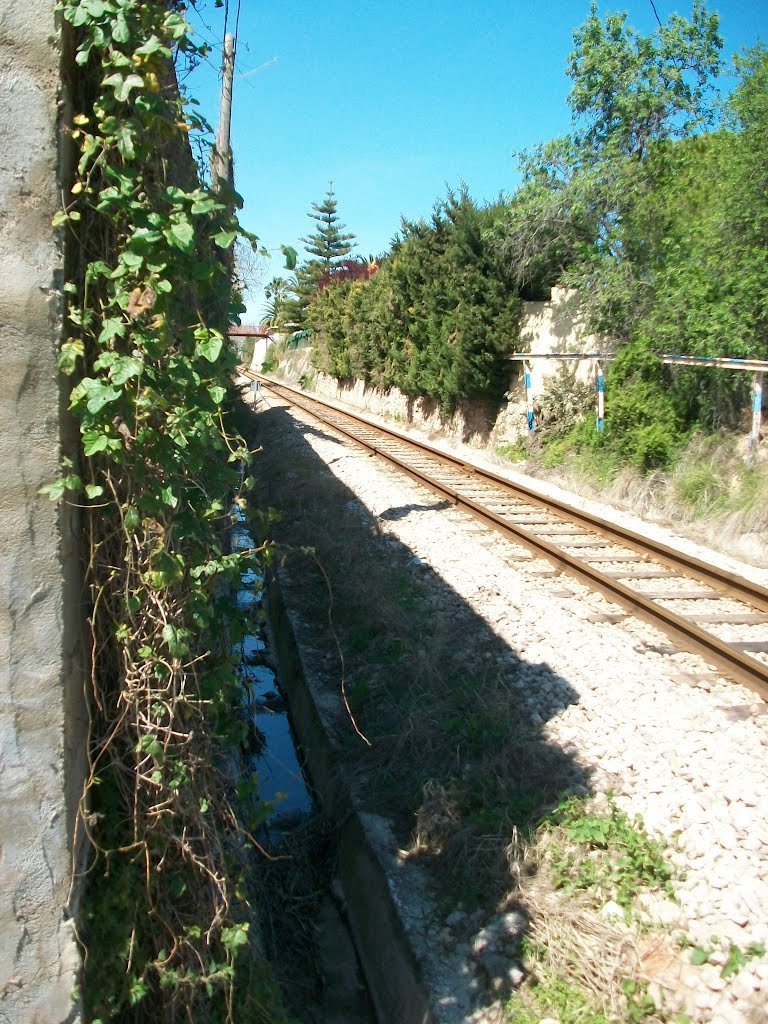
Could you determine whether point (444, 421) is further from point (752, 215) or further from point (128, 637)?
point (128, 637)

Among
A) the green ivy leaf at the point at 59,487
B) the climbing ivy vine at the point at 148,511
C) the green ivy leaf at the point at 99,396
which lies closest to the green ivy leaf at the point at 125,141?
the climbing ivy vine at the point at 148,511

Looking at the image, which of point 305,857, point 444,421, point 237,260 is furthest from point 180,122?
point 444,421

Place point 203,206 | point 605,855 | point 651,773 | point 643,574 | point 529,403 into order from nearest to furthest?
point 203,206, point 605,855, point 651,773, point 643,574, point 529,403

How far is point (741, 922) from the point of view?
329cm

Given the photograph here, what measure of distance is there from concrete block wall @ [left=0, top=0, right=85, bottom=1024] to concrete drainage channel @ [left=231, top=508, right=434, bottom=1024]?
0.92 m

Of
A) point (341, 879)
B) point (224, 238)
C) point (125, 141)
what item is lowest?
point (341, 879)

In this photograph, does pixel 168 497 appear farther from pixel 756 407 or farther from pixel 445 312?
pixel 445 312

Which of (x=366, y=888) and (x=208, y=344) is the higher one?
(x=208, y=344)

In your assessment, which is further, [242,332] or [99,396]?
[242,332]

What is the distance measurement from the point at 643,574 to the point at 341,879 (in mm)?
4454

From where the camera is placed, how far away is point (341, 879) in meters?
4.79

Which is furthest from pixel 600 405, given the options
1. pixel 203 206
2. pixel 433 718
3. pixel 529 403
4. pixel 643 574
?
pixel 203 206

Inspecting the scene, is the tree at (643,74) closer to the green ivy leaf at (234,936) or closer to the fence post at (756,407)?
the fence post at (756,407)

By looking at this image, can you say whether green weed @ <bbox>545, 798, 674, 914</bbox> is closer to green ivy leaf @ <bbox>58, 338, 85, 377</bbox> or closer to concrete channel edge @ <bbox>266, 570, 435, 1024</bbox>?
concrete channel edge @ <bbox>266, 570, 435, 1024</bbox>
